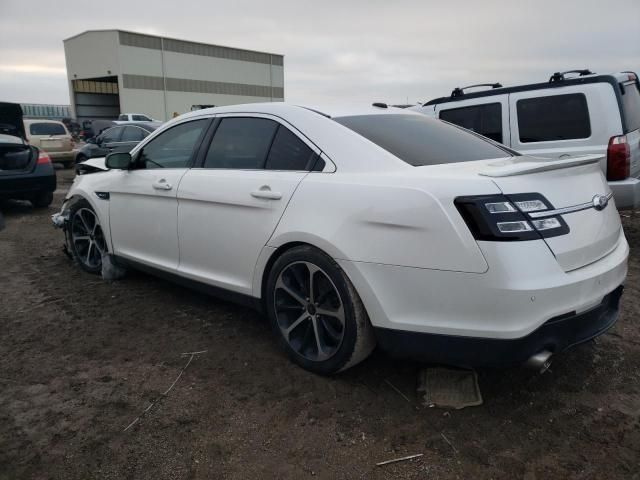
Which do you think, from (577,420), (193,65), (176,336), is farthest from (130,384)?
(193,65)

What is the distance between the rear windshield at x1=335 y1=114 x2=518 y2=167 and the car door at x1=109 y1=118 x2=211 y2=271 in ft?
4.29

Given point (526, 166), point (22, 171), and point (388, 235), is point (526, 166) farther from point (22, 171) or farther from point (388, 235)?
point (22, 171)

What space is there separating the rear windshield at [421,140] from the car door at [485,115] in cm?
307

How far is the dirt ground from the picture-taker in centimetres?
220

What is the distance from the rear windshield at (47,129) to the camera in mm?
15961

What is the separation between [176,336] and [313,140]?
1683 mm

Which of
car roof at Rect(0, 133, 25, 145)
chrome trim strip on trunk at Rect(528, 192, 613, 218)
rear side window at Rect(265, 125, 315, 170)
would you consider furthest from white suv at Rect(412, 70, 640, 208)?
car roof at Rect(0, 133, 25, 145)

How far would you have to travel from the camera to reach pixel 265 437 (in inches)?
94.5

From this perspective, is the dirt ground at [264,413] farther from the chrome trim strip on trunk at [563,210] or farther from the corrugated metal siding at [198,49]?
the corrugated metal siding at [198,49]

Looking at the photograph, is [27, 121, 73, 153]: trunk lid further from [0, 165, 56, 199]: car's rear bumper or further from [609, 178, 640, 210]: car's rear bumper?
[609, 178, 640, 210]: car's rear bumper

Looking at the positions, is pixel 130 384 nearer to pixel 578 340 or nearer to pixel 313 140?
pixel 313 140

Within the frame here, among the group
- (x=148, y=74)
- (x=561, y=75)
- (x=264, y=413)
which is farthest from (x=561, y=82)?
(x=148, y=74)

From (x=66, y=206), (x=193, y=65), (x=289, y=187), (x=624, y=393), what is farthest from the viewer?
(x=193, y=65)

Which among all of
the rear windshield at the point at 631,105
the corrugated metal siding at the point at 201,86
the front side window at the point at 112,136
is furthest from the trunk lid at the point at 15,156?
the corrugated metal siding at the point at 201,86
